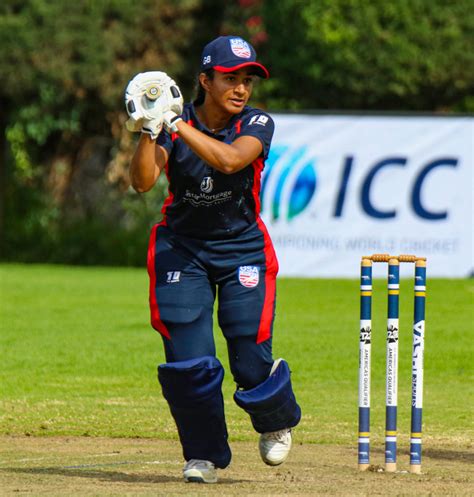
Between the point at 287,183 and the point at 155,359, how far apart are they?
7.84 meters

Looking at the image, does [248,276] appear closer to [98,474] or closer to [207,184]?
[207,184]

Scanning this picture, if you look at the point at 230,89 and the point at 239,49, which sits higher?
the point at 239,49

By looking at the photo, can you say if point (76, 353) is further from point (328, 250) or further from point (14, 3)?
point (14, 3)

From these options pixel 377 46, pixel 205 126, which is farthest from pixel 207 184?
pixel 377 46

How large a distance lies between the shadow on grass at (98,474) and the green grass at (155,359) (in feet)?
6.00

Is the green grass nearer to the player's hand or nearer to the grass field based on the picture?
the grass field

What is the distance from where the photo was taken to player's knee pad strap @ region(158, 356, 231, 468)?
22.5ft

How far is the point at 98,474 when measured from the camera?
24.1ft

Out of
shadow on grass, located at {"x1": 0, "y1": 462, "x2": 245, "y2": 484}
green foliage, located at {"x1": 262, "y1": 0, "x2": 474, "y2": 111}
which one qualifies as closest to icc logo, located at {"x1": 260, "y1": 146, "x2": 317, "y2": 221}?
green foliage, located at {"x1": 262, "y1": 0, "x2": 474, "y2": 111}

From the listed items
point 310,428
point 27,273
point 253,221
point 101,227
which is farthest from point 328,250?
point 253,221

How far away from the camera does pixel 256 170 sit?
7.02 meters

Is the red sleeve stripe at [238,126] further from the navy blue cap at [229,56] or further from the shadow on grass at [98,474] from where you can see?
the shadow on grass at [98,474]

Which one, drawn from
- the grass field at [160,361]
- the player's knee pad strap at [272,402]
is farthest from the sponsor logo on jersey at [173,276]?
the grass field at [160,361]

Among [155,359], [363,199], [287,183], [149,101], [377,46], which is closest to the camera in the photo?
[149,101]
